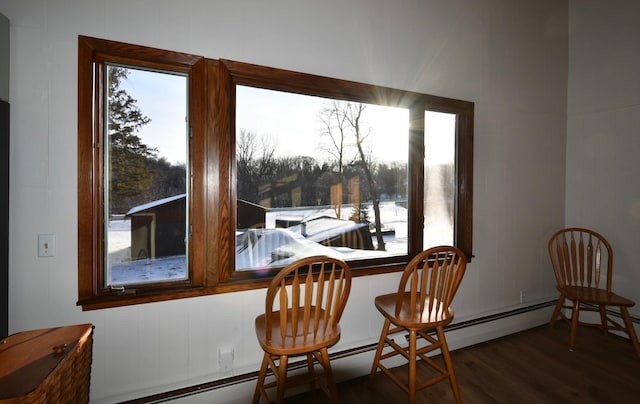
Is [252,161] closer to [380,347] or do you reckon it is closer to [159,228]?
[159,228]

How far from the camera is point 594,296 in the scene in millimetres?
2441

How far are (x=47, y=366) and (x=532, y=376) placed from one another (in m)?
2.76

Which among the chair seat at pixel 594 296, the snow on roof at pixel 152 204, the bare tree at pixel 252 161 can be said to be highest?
the bare tree at pixel 252 161

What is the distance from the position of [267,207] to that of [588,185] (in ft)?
10.4

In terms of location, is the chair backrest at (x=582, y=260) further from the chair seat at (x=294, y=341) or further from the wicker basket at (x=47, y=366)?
the wicker basket at (x=47, y=366)

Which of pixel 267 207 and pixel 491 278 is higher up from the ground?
pixel 267 207

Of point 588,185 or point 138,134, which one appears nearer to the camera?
point 138,134

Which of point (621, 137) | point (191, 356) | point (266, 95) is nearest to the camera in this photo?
point (191, 356)

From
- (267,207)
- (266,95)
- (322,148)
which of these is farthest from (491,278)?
(266,95)

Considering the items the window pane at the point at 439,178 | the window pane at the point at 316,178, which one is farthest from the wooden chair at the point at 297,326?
the window pane at the point at 439,178

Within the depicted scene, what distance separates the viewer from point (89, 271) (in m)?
1.50

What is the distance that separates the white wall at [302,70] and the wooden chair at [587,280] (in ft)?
0.67

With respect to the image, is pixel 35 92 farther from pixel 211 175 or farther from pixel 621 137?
pixel 621 137

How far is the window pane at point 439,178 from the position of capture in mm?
2463
